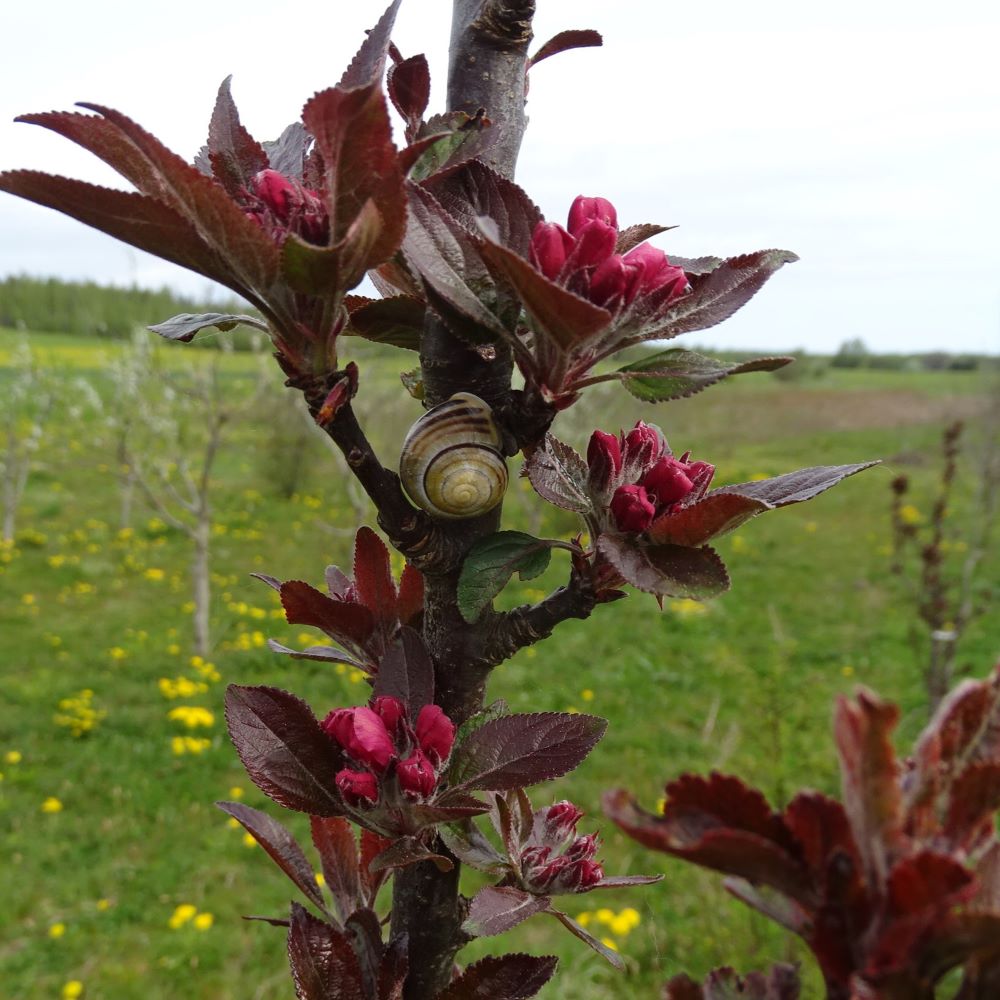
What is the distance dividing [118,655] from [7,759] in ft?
5.98

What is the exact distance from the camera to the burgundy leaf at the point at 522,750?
0.91 metres

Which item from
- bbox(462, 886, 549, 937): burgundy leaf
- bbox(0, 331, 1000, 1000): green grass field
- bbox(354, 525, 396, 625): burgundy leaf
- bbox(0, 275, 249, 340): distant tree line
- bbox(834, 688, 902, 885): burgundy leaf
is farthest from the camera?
bbox(0, 275, 249, 340): distant tree line

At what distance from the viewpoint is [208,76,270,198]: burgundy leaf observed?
0.92 meters

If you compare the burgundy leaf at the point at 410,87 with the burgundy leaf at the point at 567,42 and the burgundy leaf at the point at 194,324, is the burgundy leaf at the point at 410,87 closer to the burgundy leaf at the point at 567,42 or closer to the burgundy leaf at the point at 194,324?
the burgundy leaf at the point at 567,42

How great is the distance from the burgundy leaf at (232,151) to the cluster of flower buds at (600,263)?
1.09 ft

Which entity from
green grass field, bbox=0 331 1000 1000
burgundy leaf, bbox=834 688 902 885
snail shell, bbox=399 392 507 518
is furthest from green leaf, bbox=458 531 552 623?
green grass field, bbox=0 331 1000 1000

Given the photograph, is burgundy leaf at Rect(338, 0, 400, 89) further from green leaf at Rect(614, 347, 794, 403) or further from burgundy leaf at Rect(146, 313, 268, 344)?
green leaf at Rect(614, 347, 794, 403)

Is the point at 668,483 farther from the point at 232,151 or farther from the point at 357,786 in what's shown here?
the point at 232,151

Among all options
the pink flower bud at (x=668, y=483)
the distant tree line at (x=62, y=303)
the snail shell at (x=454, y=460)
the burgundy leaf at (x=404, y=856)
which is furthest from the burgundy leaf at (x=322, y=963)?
the distant tree line at (x=62, y=303)

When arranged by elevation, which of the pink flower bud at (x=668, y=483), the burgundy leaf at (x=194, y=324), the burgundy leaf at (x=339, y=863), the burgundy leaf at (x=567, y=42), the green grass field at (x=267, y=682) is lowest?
the green grass field at (x=267, y=682)

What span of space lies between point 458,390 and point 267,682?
704 centimetres

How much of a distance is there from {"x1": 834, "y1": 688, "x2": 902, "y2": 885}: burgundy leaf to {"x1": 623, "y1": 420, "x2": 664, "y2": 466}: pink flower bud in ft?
1.74

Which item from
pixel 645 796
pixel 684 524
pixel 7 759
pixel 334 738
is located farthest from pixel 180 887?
pixel 684 524

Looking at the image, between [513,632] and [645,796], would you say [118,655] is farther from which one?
[513,632]
